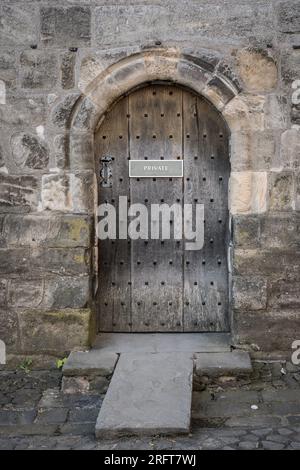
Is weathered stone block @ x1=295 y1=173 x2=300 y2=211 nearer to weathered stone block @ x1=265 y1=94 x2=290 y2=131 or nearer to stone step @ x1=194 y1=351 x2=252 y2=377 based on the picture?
weathered stone block @ x1=265 y1=94 x2=290 y2=131

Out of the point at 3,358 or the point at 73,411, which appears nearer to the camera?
the point at 73,411

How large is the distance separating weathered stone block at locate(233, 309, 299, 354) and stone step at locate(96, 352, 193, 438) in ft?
1.61

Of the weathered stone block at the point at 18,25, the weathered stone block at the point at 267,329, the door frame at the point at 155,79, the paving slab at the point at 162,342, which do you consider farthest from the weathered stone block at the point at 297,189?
the weathered stone block at the point at 18,25

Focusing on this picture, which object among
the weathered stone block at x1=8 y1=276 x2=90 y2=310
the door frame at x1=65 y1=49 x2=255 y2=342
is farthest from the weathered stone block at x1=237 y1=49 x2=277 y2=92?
the weathered stone block at x1=8 y1=276 x2=90 y2=310

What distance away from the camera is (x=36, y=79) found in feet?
14.8

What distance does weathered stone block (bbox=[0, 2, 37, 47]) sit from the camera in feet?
14.7

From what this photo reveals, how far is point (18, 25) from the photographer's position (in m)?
4.49

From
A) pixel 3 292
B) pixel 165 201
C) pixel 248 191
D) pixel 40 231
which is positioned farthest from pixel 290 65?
pixel 3 292

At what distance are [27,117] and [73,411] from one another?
225 centimetres

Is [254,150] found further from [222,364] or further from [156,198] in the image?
[222,364]

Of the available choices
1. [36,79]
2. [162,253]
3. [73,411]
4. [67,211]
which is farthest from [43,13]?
[73,411]

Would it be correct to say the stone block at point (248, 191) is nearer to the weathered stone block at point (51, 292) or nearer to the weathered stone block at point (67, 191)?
the weathered stone block at point (67, 191)

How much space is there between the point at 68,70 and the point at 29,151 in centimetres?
70

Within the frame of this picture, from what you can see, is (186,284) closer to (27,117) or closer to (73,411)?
(73,411)
